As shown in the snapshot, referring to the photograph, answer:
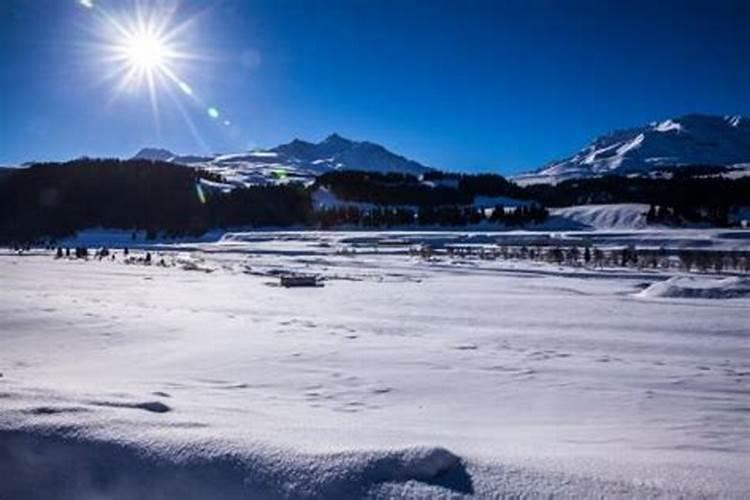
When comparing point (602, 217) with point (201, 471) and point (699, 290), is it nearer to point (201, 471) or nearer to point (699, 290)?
point (699, 290)

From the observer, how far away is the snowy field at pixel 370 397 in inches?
170

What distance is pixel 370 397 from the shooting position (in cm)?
822

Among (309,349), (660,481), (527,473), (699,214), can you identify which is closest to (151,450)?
(527,473)

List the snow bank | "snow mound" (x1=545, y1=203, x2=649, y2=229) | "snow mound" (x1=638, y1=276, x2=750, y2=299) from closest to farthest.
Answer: the snow bank
"snow mound" (x1=638, y1=276, x2=750, y2=299)
"snow mound" (x1=545, y1=203, x2=649, y2=229)

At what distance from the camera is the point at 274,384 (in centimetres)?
891

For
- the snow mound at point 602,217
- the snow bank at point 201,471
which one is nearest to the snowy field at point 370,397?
the snow bank at point 201,471

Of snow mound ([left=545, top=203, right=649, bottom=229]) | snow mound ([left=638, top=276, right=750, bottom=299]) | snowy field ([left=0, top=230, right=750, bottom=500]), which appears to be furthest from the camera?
snow mound ([left=545, top=203, right=649, bottom=229])

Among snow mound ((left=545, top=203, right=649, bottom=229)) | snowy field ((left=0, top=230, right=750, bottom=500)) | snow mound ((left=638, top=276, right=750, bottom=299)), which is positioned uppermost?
snow mound ((left=545, top=203, right=649, bottom=229))

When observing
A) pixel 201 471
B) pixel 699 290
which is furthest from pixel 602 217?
pixel 201 471

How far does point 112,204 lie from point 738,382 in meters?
132

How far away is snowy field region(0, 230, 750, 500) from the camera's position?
14.1 ft

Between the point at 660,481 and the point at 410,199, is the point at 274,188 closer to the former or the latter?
the point at 410,199

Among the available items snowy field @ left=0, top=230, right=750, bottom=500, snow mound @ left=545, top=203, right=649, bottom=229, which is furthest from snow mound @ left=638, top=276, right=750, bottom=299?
snow mound @ left=545, top=203, right=649, bottom=229

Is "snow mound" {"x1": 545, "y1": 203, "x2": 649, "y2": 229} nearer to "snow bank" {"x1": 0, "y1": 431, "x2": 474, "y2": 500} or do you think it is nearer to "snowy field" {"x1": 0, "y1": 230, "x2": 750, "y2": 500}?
"snowy field" {"x1": 0, "y1": 230, "x2": 750, "y2": 500}
